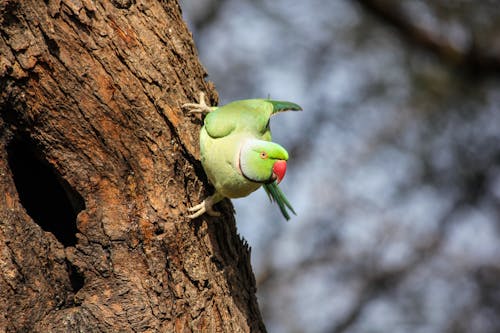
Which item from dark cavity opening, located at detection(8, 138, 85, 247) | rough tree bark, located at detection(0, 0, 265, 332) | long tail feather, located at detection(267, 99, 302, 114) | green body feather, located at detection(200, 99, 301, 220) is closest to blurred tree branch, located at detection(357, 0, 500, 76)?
long tail feather, located at detection(267, 99, 302, 114)

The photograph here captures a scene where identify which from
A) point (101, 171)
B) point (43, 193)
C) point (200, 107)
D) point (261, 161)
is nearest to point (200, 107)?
point (200, 107)

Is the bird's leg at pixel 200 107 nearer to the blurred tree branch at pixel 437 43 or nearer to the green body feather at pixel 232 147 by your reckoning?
the green body feather at pixel 232 147

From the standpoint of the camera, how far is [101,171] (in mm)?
2506

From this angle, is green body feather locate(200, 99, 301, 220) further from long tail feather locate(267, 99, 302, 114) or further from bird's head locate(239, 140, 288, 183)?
long tail feather locate(267, 99, 302, 114)

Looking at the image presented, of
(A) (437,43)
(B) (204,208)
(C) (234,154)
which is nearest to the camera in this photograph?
(B) (204,208)

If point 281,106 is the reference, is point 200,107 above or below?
below

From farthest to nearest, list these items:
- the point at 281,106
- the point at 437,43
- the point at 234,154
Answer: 1. the point at 437,43
2. the point at 281,106
3. the point at 234,154

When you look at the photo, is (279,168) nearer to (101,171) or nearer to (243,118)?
(243,118)

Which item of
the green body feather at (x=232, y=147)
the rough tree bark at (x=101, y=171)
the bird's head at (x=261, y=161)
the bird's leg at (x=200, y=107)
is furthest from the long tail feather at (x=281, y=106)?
the rough tree bark at (x=101, y=171)

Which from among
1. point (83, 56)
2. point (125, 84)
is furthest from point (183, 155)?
point (83, 56)

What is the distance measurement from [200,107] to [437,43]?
8.88ft

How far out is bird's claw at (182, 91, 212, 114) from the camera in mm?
2643

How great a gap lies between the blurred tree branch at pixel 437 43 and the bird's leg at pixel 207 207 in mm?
2688

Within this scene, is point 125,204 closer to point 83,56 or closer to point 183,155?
point 183,155
